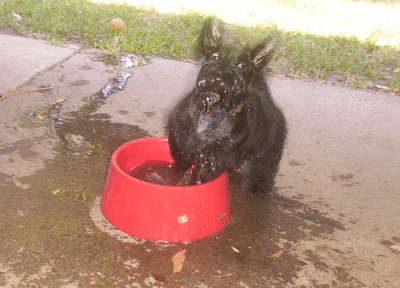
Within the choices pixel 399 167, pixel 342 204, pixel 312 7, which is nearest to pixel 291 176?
pixel 342 204

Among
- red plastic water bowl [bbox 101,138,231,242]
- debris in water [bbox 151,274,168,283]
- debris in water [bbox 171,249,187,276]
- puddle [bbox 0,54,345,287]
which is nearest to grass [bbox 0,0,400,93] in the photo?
puddle [bbox 0,54,345,287]

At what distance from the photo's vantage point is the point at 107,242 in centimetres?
259

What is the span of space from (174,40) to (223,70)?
421 cm

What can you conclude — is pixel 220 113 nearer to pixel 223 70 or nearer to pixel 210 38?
pixel 223 70

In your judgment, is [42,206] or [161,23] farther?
[161,23]

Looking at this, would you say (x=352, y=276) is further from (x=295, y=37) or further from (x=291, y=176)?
(x=295, y=37)

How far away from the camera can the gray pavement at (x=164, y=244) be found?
246cm

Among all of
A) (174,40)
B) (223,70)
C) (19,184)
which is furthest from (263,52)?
(174,40)

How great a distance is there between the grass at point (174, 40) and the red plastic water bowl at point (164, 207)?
3.28 m

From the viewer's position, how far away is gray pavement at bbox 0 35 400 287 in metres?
2.46

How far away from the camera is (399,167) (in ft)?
12.9

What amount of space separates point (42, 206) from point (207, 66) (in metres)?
1.29

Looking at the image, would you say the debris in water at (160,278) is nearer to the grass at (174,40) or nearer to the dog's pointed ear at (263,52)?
the dog's pointed ear at (263,52)

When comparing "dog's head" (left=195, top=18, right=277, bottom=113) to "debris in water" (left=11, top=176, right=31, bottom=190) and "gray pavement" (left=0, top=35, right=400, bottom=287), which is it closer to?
"gray pavement" (left=0, top=35, right=400, bottom=287)
